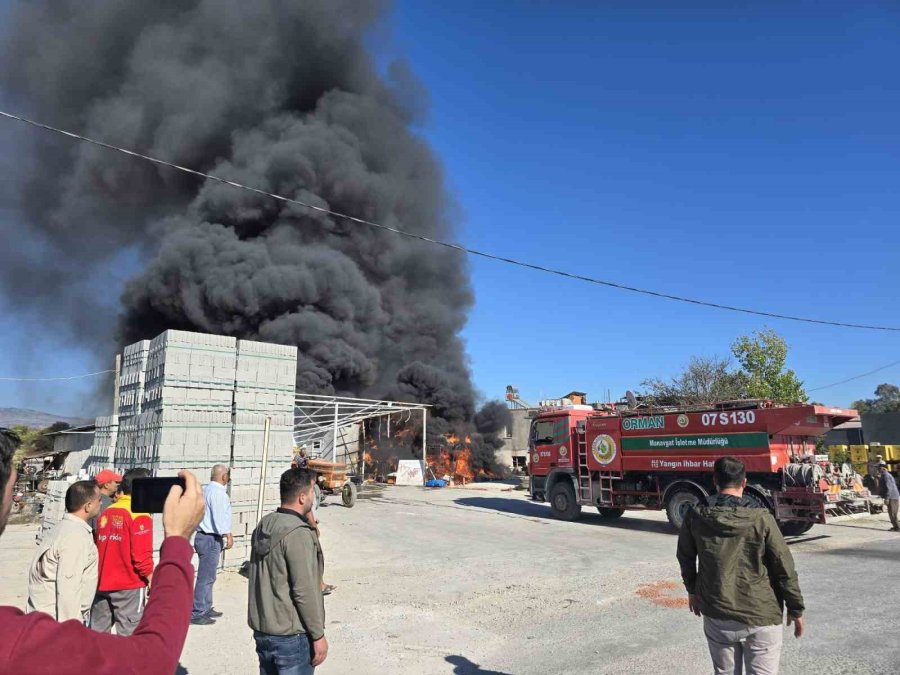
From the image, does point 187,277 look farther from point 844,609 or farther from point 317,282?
point 844,609

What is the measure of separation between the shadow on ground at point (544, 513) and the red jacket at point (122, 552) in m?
10.3

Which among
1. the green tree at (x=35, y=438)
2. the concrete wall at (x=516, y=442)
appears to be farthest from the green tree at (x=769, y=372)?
the green tree at (x=35, y=438)

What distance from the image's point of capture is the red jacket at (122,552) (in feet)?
13.1

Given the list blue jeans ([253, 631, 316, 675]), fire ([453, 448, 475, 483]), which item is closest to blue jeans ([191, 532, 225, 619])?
blue jeans ([253, 631, 316, 675])

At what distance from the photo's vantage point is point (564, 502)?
13.9 m

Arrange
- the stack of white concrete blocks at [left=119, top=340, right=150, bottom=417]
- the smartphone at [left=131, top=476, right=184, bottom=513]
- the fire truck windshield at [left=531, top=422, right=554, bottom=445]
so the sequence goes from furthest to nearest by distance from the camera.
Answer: the fire truck windshield at [left=531, top=422, right=554, bottom=445] → the stack of white concrete blocks at [left=119, top=340, right=150, bottom=417] → the smartphone at [left=131, top=476, right=184, bottom=513]

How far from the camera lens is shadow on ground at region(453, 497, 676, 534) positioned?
12.6 metres

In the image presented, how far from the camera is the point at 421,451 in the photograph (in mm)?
30469

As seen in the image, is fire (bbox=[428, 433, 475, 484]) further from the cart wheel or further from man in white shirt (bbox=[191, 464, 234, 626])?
man in white shirt (bbox=[191, 464, 234, 626])

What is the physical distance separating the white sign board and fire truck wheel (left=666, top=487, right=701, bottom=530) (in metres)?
17.0

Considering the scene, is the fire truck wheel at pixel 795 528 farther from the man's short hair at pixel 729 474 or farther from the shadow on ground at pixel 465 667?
the man's short hair at pixel 729 474

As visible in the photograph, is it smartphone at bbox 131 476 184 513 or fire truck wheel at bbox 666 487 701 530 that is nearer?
smartphone at bbox 131 476 184 513

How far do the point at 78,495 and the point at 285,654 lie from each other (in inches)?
69.3

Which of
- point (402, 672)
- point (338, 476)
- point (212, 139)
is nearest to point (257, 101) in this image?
point (212, 139)
